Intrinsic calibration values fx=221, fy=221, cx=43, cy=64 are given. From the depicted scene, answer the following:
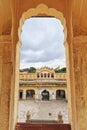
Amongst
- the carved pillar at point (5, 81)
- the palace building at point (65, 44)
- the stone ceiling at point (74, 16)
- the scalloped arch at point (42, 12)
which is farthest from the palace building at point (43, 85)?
the carved pillar at point (5, 81)

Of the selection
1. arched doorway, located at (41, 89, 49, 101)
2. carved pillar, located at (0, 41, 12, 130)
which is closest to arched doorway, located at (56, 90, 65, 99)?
arched doorway, located at (41, 89, 49, 101)

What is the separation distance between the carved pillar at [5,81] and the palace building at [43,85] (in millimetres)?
21524

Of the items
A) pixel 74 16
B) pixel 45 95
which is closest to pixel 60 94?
pixel 45 95

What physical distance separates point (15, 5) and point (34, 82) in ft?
72.7

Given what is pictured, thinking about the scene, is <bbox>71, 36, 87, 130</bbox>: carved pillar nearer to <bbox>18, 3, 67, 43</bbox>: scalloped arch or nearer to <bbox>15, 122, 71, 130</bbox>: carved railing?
<bbox>15, 122, 71, 130</bbox>: carved railing

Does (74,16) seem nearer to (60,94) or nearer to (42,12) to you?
(42,12)

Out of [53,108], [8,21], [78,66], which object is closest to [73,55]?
[78,66]

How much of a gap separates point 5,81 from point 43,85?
23.7m

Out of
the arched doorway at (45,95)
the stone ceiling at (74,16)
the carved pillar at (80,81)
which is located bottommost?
the arched doorway at (45,95)

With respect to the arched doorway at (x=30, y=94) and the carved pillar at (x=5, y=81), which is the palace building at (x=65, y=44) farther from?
the arched doorway at (x=30, y=94)

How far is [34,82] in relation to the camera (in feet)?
87.6

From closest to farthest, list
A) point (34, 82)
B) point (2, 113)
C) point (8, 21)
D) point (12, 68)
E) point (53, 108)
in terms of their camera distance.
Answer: point (2, 113) → point (12, 68) → point (8, 21) → point (53, 108) → point (34, 82)

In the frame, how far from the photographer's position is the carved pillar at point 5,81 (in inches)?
159

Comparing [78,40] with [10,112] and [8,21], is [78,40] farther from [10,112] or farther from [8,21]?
[10,112]
